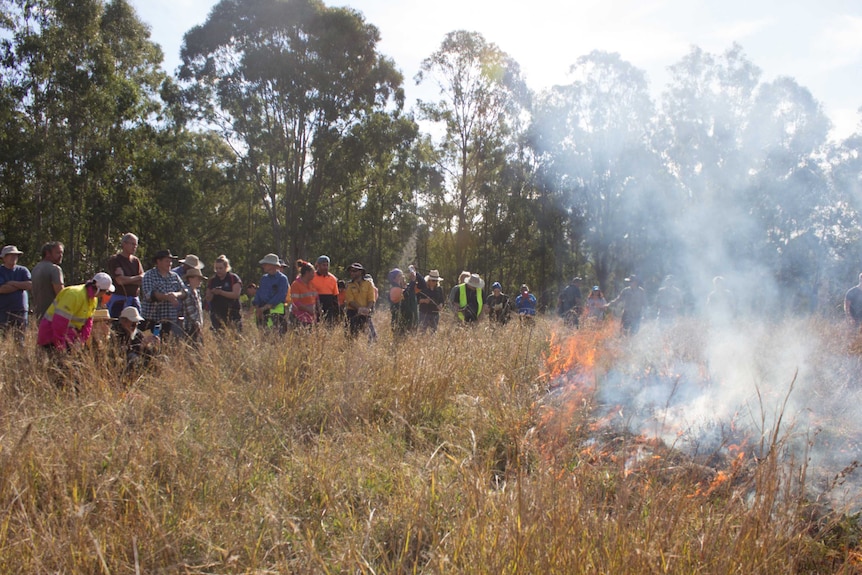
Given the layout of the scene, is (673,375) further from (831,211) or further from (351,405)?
(831,211)

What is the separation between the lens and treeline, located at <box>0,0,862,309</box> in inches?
680

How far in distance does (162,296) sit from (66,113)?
51.0 ft

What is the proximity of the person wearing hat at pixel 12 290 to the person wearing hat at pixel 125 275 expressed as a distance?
1278mm

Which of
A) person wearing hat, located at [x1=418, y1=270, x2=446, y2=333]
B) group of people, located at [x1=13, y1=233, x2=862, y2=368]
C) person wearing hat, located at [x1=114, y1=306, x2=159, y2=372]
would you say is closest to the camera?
group of people, located at [x1=13, y1=233, x2=862, y2=368]

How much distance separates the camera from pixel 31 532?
7.79 ft

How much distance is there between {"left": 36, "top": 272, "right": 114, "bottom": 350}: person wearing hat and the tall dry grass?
0.92 ft

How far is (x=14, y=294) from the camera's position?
Result: 7.62m

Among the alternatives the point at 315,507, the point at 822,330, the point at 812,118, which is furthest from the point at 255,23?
the point at 315,507

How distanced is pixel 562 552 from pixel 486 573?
0.89ft

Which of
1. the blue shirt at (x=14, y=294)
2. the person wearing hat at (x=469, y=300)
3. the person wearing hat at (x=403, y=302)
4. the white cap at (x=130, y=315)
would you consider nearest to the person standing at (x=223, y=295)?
the white cap at (x=130, y=315)

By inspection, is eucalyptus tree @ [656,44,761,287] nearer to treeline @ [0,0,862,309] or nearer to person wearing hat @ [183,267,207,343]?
treeline @ [0,0,862,309]

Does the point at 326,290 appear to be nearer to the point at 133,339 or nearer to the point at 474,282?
the point at 474,282

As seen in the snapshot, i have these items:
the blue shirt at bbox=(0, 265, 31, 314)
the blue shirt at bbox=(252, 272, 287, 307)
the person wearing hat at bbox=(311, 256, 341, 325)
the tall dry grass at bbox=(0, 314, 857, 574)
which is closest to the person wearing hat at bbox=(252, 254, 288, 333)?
the blue shirt at bbox=(252, 272, 287, 307)

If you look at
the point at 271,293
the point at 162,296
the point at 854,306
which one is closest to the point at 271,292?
the point at 271,293
